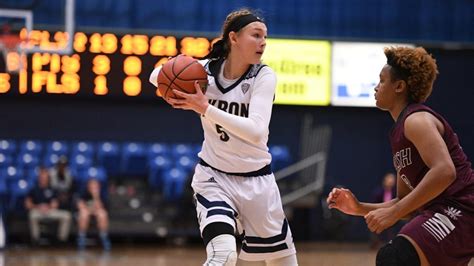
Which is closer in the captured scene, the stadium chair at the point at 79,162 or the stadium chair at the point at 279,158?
the stadium chair at the point at 79,162

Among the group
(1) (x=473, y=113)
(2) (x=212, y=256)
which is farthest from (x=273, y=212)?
(1) (x=473, y=113)

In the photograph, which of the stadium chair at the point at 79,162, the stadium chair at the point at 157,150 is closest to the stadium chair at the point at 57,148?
the stadium chair at the point at 79,162

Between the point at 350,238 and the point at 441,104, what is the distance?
294 centimetres

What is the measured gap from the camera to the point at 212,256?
456cm

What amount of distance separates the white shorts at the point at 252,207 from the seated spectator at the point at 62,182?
28.9 ft

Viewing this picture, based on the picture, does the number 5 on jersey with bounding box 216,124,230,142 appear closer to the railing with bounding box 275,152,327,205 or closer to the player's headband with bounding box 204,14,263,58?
the player's headband with bounding box 204,14,263,58

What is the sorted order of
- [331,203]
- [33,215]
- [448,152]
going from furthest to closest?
[33,215] < [331,203] < [448,152]

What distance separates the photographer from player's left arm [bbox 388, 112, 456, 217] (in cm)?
371

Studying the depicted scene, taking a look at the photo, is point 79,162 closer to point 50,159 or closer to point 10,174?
point 50,159

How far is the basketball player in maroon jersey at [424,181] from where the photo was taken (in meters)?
3.76

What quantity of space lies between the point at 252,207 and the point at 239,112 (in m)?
0.53

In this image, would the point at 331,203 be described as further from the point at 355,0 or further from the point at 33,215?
the point at 355,0

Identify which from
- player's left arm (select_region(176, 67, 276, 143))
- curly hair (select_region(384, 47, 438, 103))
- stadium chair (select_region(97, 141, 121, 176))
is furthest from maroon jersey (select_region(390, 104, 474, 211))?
stadium chair (select_region(97, 141, 121, 176))

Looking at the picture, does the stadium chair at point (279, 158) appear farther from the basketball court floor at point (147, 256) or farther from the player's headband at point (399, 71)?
the player's headband at point (399, 71)
